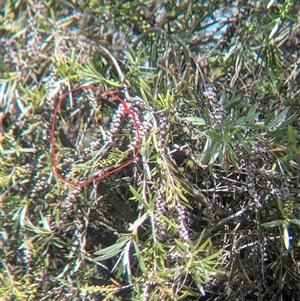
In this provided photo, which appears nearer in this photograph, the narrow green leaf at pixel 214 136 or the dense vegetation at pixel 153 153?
the narrow green leaf at pixel 214 136

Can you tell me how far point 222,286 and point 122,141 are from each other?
0.69 m

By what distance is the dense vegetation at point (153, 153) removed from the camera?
7.39 ft

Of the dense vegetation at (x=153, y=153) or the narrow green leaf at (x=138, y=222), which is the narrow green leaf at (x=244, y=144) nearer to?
the dense vegetation at (x=153, y=153)

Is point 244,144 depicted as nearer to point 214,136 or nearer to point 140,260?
point 214,136

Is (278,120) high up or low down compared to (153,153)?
up

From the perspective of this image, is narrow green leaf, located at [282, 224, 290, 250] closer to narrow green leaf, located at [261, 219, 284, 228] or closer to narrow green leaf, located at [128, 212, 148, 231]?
narrow green leaf, located at [261, 219, 284, 228]

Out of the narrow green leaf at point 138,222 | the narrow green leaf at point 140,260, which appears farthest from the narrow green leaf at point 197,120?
the narrow green leaf at point 140,260

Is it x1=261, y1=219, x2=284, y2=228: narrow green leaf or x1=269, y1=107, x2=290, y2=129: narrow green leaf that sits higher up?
x1=269, y1=107, x2=290, y2=129: narrow green leaf

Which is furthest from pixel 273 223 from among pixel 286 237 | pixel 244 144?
pixel 244 144

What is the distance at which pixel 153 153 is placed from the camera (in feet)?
7.89

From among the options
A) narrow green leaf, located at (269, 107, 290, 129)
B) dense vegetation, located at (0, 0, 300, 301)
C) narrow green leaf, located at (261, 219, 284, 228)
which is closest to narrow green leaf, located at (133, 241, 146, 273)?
dense vegetation, located at (0, 0, 300, 301)

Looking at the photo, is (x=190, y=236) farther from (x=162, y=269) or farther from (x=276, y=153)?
(x=276, y=153)

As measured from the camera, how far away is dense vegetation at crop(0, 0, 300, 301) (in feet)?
7.39

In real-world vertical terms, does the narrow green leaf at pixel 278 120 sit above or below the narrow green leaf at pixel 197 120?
above
